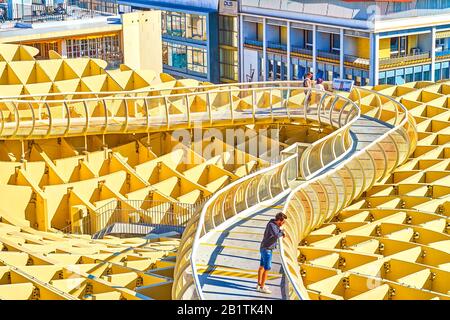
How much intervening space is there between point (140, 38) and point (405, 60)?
3554 centimetres

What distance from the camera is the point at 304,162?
135 ft

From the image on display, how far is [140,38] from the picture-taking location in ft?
246

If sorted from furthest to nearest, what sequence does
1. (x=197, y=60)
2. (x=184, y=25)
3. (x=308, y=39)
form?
1. (x=184, y=25)
2. (x=197, y=60)
3. (x=308, y=39)

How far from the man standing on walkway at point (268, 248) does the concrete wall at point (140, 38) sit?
44647 mm

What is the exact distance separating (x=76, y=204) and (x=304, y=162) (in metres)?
11.2

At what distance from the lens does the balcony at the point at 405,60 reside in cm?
10200

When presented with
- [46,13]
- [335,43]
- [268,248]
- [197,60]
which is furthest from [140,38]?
[197,60]

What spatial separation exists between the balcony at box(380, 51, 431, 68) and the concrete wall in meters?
31.9

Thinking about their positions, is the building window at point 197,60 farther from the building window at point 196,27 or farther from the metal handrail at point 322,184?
the metal handrail at point 322,184

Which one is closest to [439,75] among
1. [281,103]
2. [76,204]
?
[281,103]

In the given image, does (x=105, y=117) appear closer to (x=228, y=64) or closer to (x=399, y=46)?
(x=399, y=46)

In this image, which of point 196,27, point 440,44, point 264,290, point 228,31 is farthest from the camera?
point 196,27

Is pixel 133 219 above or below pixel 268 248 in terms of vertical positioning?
below

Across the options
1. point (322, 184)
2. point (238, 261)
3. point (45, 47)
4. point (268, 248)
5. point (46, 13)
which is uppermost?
point (268, 248)
